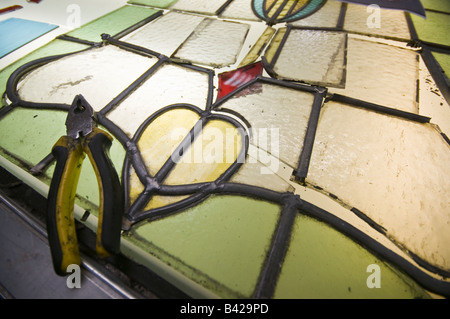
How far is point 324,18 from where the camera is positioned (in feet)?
4.94

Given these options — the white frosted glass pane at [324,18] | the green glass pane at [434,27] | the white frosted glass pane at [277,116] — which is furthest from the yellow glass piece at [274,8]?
the green glass pane at [434,27]

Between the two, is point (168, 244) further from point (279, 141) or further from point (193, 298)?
point (279, 141)

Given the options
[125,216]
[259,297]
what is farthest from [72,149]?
[259,297]

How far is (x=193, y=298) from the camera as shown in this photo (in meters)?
0.61

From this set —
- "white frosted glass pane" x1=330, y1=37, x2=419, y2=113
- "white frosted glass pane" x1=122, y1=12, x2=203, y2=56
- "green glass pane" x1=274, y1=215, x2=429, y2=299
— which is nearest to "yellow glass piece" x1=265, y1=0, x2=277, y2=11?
"white frosted glass pane" x1=122, y1=12, x2=203, y2=56

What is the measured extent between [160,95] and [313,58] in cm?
83

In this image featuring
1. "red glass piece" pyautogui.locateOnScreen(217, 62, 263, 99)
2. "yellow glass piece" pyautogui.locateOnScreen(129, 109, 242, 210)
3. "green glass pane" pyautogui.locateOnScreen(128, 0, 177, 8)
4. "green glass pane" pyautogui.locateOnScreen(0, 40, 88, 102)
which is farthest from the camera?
"green glass pane" pyautogui.locateOnScreen(128, 0, 177, 8)

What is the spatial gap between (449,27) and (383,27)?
434 millimetres

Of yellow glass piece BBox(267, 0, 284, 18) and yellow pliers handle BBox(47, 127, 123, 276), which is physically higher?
yellow glass piece BBox(267, 0, 284, 18)

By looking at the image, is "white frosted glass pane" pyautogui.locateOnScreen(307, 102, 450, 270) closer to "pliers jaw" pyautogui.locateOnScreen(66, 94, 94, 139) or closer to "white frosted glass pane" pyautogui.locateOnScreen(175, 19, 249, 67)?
"white frosted glass pane" pyautogui.locateOnScreen(175, 19, 249, 67)

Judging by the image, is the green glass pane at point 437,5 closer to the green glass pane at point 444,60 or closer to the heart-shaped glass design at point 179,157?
the green glass pane at point 444,60

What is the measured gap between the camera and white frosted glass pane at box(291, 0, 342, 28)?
145 cm

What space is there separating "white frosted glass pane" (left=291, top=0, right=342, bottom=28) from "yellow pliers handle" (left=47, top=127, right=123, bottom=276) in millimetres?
1428

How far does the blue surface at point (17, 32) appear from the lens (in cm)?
138
